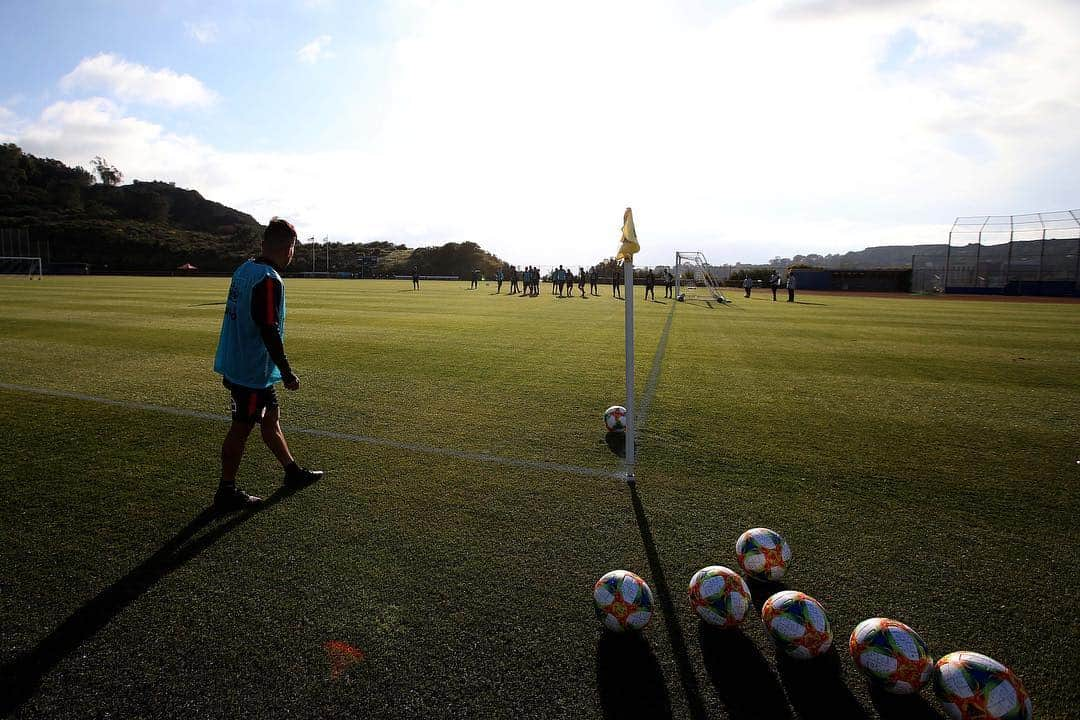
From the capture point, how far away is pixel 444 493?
455 cm

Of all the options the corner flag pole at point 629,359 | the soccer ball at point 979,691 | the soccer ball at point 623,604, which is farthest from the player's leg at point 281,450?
the soccer ball at point 979,691

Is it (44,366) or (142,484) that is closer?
(142,484)

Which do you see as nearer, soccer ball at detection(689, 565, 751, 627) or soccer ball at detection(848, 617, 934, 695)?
soccer ball at detection(848, 617, 934, 695)

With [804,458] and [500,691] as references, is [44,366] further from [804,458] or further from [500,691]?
[804,458]

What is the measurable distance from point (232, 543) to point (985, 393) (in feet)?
32.0

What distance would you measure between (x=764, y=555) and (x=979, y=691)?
3.91ft

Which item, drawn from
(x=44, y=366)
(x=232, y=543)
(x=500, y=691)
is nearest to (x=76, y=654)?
(x=232, y=543)

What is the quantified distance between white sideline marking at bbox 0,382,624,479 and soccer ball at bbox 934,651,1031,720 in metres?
2.76

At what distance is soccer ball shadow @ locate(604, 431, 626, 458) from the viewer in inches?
221

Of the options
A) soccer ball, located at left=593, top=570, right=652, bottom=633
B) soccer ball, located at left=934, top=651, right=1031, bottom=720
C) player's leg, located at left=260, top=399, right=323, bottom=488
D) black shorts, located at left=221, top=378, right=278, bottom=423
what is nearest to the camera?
soccer ball, located at left=934, top=651, right=1031, bottom=720

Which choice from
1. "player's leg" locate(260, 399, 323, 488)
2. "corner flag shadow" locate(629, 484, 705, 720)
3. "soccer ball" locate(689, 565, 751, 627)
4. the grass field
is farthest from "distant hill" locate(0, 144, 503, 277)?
"soccer ball" locate(689, 565, 751, 627)

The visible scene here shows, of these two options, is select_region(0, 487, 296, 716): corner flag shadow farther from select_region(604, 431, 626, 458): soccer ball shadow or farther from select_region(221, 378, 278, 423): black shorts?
select_region(604, 431, 626, 458): soccer ball shadow

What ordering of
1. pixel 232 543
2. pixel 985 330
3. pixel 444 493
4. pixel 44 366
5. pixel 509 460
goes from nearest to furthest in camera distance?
1. pixel 232 543
2. pixel 444 493
3. pixel 509 460
4. pixel 44 366
5. pixel 985 330

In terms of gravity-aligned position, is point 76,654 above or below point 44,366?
below
